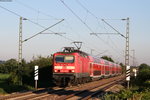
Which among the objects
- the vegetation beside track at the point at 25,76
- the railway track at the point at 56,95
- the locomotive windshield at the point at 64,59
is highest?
the locomotive windshield at the point at 64,59

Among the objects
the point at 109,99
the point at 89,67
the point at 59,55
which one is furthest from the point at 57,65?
the point at 109,99

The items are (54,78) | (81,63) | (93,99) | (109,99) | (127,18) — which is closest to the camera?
(109,99)

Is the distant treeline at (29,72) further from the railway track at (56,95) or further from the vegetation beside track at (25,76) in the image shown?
the railway track at (56,95)

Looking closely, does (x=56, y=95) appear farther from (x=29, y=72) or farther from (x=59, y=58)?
(x=29, y=72)

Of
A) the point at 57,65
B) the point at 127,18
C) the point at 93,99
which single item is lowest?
the point at 93,99

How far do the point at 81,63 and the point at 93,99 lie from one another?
12971 millimetres

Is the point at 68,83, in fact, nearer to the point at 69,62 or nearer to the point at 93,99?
the point at 69,62

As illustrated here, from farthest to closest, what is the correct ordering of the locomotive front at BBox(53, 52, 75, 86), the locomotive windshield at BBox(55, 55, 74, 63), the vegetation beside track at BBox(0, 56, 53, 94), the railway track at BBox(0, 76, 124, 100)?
the locomotive windshield at BBox(55, 55, 74, 63), the locomotive front at BBox(53, 52, 75, 86), the vegetation beside track at BBox(0, 56, 53, 94), the railway track at BBox(0, 76, 124, 100)

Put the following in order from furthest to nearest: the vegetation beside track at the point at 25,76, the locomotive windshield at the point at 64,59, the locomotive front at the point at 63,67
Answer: the locomotive windshield at the point at 64,59, the locomotive front at the point at 63,67, the vegetation beside track at the point at 25,76

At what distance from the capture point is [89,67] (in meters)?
37.4

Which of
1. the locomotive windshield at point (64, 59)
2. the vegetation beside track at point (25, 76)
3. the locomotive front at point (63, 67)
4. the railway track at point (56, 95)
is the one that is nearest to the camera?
the railway track at point (56, 95)

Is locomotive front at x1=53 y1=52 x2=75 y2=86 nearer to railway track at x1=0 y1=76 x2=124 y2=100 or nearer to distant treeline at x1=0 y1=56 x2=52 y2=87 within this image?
railway track at x1=0 y1=76 x2=124 y2=100

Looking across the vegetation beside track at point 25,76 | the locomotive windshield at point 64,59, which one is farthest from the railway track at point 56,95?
the locomotive windshield at point 64,59

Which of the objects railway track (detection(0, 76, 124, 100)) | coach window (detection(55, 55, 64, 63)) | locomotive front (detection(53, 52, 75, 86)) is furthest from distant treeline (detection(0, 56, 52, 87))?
railway track (detection(0, 76, 124, 100))
